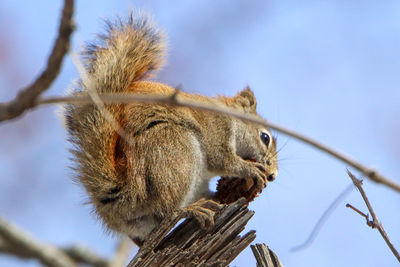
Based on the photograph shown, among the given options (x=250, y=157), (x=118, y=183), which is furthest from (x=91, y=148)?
(x=250, y=157)

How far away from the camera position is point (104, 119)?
317cm

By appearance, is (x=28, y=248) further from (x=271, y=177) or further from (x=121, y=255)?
(x=271, y=177)

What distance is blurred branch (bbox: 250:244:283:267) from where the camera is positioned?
2.72 metres

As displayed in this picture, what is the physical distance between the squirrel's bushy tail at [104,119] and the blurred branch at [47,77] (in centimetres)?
171

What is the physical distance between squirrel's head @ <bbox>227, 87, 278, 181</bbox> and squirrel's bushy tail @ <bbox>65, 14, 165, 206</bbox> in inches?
32.3

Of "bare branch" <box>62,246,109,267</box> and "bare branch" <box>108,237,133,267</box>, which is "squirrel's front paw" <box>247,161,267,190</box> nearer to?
"bare branch" <box>108,237,133,267</box>

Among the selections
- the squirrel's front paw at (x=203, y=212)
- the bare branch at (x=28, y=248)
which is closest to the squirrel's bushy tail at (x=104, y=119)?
the squirrel's front paw at (x=203, y=212)

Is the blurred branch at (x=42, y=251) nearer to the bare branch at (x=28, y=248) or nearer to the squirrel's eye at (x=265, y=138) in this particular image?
the bare branch at (x=28, y=248)

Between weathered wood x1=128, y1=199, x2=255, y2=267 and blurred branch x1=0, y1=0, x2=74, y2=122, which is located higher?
weathered wood x1=128, y1=199, x2=255, y2=267

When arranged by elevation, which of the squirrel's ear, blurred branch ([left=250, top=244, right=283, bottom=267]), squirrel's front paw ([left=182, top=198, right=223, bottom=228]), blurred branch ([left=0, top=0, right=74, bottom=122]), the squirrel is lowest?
blurred branch ([left=0, top=0, right=74, bottom=122])

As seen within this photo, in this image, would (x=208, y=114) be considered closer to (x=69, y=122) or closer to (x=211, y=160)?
(x=211, y=160)

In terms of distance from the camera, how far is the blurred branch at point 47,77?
120cm

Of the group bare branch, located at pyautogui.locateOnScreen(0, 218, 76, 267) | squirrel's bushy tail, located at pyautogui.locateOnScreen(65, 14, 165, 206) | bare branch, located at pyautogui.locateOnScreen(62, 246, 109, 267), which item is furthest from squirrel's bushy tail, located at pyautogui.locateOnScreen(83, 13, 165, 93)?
bare branch, located at pyautogui.locateOnScreen(62, 246, 109, 267)

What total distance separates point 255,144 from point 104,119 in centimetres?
128
